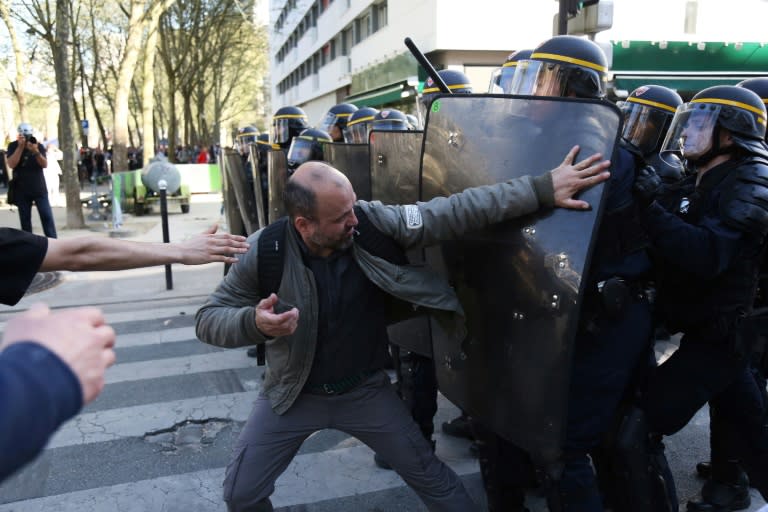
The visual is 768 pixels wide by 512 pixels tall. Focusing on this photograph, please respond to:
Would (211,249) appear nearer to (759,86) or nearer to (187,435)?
(187,435)

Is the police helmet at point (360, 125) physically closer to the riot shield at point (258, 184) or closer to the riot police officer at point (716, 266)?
the riot shield at point (258, 184)

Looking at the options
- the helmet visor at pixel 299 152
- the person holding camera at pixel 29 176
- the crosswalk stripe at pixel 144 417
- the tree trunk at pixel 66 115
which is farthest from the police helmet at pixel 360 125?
the tree trunk at pixel 66 115

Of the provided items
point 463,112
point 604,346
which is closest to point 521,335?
point 604,346

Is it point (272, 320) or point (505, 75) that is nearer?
point (272, 320)

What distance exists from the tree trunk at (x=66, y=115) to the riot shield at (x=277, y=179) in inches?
342

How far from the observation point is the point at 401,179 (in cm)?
303

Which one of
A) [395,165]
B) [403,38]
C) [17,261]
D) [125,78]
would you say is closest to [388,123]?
[395,165]

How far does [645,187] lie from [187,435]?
9.68ft

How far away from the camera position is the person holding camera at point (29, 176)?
31.1 feet

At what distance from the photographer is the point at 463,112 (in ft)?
7.29

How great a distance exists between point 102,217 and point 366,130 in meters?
11.2

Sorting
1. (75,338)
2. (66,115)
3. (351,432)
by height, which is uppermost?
(66,115)

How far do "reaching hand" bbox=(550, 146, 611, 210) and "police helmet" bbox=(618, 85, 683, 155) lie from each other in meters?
1.36

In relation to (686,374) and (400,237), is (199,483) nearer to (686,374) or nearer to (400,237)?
(400,237)
